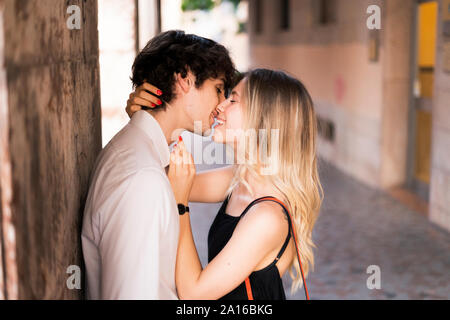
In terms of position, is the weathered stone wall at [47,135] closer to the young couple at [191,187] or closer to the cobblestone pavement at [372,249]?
the young couple at [191,187]

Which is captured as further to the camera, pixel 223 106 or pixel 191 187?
pixel 223 106

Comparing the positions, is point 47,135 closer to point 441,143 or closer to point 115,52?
point 115,52

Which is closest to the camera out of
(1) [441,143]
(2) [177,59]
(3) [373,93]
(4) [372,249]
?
(2) [177,59]

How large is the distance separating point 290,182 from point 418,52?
6.80 metres

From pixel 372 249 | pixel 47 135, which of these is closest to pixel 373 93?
pixel 372 249

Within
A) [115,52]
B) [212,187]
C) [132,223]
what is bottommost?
[212,187]

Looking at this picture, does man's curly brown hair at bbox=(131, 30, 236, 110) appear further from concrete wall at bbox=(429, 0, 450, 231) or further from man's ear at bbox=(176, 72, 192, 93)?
concrete wall at bbox=(429, 0, 450, 231)

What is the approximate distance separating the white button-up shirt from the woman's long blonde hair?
0.61 m

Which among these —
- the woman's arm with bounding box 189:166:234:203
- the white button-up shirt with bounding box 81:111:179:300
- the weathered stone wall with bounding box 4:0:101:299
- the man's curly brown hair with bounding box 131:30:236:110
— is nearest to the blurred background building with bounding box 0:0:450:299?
the weathered stone wall with bounding box 4:0:101:299

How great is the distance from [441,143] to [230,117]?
15.8 feet

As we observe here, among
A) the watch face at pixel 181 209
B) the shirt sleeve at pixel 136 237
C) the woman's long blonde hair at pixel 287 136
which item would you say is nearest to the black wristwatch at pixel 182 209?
the watch face at pixel 181 209

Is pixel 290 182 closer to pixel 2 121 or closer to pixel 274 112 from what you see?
pixel 274 112

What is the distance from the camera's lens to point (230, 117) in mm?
2562

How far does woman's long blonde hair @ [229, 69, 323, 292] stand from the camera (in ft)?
7.99
